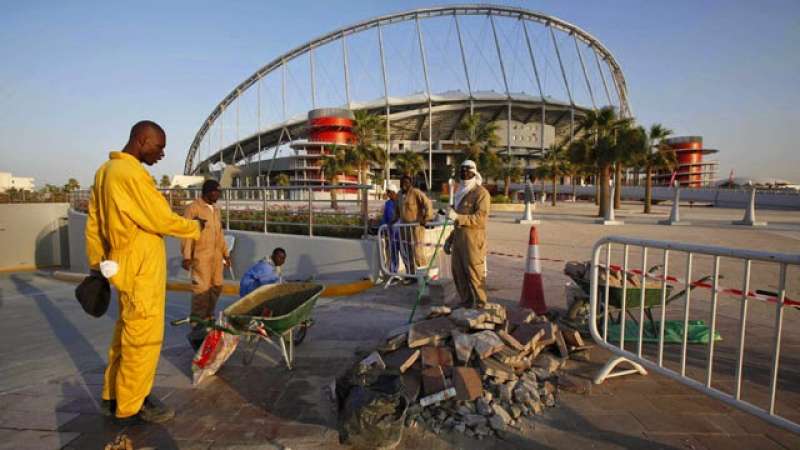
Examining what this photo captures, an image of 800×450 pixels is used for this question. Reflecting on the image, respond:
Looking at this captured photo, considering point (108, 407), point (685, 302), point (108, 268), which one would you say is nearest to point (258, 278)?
point (108, 407)

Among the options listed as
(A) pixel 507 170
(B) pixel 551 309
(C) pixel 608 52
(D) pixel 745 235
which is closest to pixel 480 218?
(B) pixel 551 309

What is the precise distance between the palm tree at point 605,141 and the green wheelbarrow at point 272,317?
23.0 meters

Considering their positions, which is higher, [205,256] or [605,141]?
[605,141]

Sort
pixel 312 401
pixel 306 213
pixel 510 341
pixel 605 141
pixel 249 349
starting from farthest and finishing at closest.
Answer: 1. pixel 605 141
2. pixel 306 213
3. pixel 249 349
4. pixel 510 341
5. pixel 312 401

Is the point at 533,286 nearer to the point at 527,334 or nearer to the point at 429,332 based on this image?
the point at 527,334

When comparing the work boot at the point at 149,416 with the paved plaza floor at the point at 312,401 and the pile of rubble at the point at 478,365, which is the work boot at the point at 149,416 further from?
the pile of rubble at the point at 478,365

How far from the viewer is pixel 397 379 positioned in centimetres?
279

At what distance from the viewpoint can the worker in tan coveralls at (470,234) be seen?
464 cm

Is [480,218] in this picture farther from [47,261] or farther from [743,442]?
[47,261]

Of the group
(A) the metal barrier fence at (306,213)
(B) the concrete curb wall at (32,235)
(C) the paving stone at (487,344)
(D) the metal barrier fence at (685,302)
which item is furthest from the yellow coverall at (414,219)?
(B) the concrete curb wall at (32,235)

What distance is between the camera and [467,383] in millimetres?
2762

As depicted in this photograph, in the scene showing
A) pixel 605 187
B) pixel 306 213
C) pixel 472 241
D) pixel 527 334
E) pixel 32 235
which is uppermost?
pixel 605 187

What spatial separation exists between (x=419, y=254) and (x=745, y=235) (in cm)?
1403

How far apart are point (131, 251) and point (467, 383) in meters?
2.40
